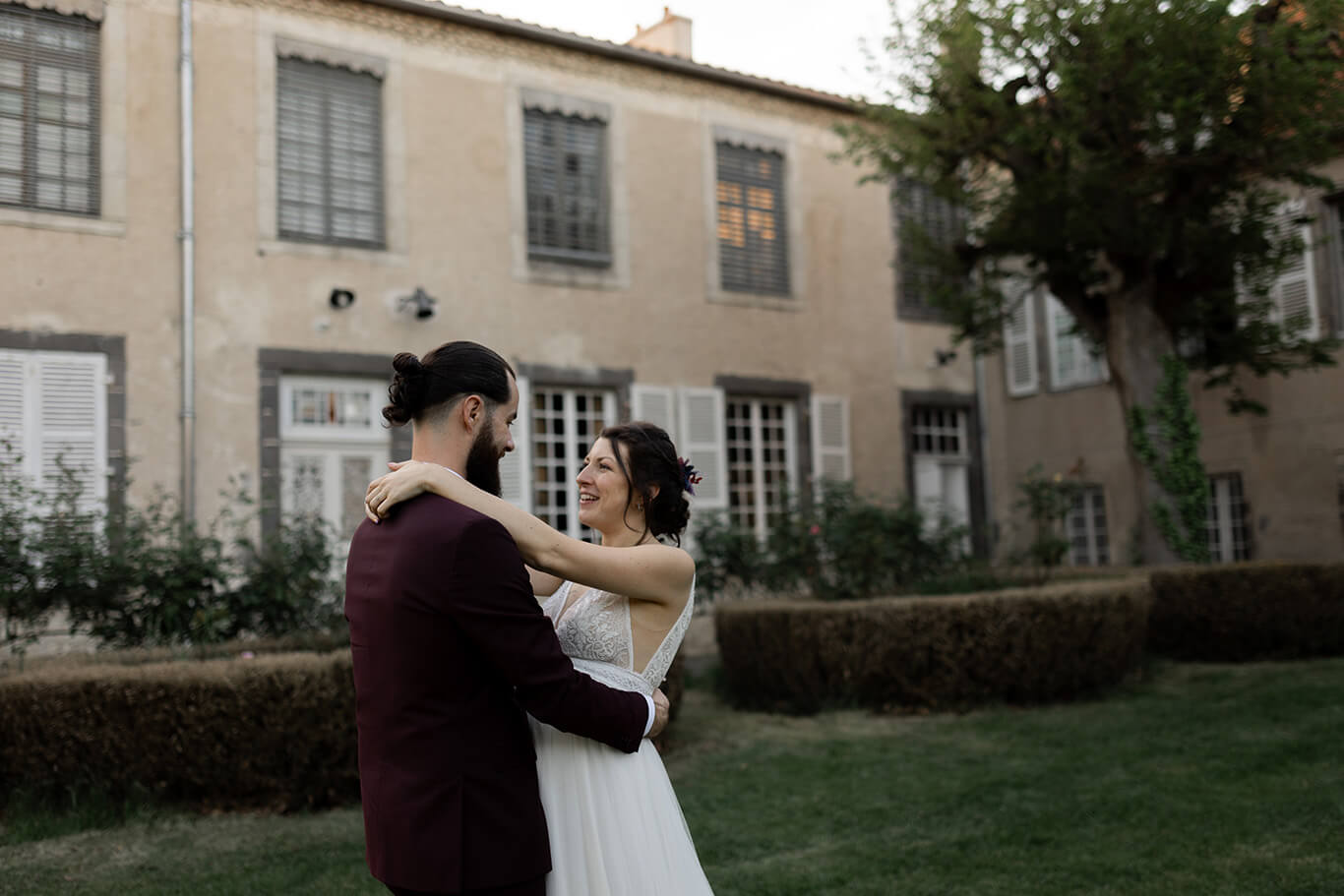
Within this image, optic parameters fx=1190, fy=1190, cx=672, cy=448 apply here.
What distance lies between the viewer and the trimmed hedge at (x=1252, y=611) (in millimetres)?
10508

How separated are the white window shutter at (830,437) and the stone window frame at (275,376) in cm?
560

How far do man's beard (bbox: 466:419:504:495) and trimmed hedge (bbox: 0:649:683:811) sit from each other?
397 cm

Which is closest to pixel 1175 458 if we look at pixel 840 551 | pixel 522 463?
pixel 840 551

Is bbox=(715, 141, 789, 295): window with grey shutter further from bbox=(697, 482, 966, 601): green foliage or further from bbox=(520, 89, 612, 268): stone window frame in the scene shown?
bbox=(697, 482, 966, 601): green foliage

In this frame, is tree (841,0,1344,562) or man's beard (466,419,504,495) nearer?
man's beard (466,419,504,495)

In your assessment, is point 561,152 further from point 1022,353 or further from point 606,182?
point 1022,353

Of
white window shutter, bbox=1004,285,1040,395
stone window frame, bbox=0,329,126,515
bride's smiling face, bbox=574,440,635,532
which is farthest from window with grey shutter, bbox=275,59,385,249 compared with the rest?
bride's smiling face, bbox=574,440,635,532

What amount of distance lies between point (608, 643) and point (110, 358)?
9738mm

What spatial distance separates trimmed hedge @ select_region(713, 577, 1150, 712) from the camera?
840 centimetres

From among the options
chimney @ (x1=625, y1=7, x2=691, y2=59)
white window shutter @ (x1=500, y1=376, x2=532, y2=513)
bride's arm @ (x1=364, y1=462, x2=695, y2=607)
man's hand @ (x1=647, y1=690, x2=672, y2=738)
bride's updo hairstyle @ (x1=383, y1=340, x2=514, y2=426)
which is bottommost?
man's hand @ (x1=647, y1=690, x2=672, y2=738)

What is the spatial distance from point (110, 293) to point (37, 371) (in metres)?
0.96

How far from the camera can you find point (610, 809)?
239 centimetres

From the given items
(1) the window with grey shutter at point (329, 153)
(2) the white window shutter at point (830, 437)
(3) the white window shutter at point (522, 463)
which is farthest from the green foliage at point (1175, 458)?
(1) the window with grey shutter at point (329, 153)

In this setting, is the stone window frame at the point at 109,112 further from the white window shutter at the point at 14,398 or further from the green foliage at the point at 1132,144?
the green foliage at the point at 1132,144
